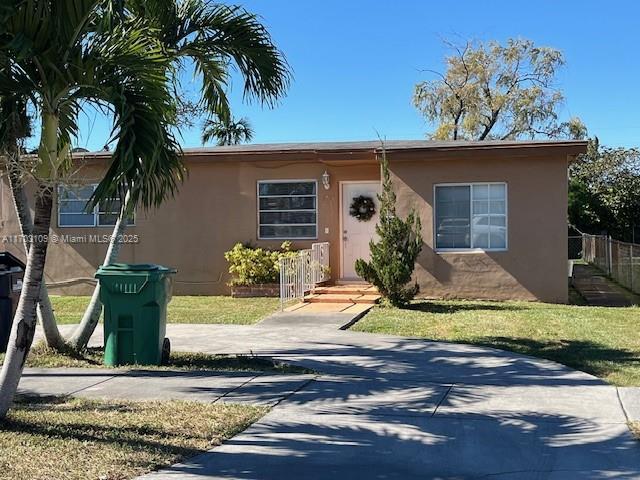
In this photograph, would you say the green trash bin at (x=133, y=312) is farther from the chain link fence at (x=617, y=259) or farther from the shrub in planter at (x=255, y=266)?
the chain link fence at (x=617, y=259)

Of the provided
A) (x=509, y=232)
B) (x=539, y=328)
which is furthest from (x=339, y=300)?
(x=539, y=328)

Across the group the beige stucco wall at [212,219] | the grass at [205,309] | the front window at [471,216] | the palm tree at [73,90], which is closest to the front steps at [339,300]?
the grass at [205,309]

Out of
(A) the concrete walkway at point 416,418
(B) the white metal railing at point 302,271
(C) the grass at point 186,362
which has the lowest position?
(A) the concrete walkway at point 416,418

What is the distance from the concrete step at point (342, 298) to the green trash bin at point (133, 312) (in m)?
6.09

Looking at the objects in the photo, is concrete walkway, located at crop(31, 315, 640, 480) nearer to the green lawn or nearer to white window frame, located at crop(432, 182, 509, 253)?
the green lawn

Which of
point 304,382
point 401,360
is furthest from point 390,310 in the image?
point 304,382

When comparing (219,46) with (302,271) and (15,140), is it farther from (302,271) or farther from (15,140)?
(302,271)

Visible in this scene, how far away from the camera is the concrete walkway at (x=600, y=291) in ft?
50.5

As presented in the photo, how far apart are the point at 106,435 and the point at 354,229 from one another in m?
11.3

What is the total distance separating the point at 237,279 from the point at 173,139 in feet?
31.2

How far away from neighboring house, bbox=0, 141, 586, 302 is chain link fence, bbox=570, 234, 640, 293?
142 inches

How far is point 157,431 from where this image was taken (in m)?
5.72

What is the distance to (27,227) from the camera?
A: 775 cm

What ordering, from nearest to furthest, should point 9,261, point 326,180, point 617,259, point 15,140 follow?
1. point 15,140
2. point 9,261
3. point 326,180
4. point 617,259
